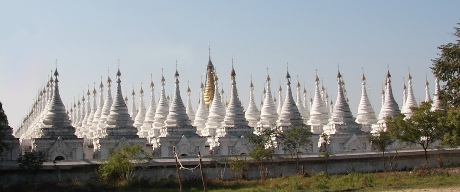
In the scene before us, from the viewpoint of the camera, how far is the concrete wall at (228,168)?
41312mm

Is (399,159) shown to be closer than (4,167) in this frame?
No

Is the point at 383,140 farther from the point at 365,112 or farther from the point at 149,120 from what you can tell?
the point at 149,120

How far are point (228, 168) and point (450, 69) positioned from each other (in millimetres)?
13884

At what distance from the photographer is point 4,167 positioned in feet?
135

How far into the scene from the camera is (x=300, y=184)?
38.2m

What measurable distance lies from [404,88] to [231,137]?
68.1 ft

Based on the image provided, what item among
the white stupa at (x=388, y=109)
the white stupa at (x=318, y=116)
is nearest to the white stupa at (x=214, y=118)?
the white stupa at (x=318, y=116)

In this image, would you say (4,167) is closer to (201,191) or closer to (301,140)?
(201,191)

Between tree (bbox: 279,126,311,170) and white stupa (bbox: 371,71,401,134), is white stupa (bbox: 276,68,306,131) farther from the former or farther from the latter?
white stupa (bbox: 371,71,401,134)

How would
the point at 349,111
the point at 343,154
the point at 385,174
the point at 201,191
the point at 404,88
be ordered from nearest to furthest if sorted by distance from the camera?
the point at 201,191 < the point at 385,174 < the point at 343,154 < the point at 349,111 < the point at 404,88

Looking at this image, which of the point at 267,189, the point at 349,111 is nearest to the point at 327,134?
the point at 349,111

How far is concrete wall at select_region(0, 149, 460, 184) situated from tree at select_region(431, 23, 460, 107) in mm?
7252

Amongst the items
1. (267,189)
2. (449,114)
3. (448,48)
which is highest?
(448,48)

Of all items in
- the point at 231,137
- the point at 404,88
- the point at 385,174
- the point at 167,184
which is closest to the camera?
the point at 167,184
